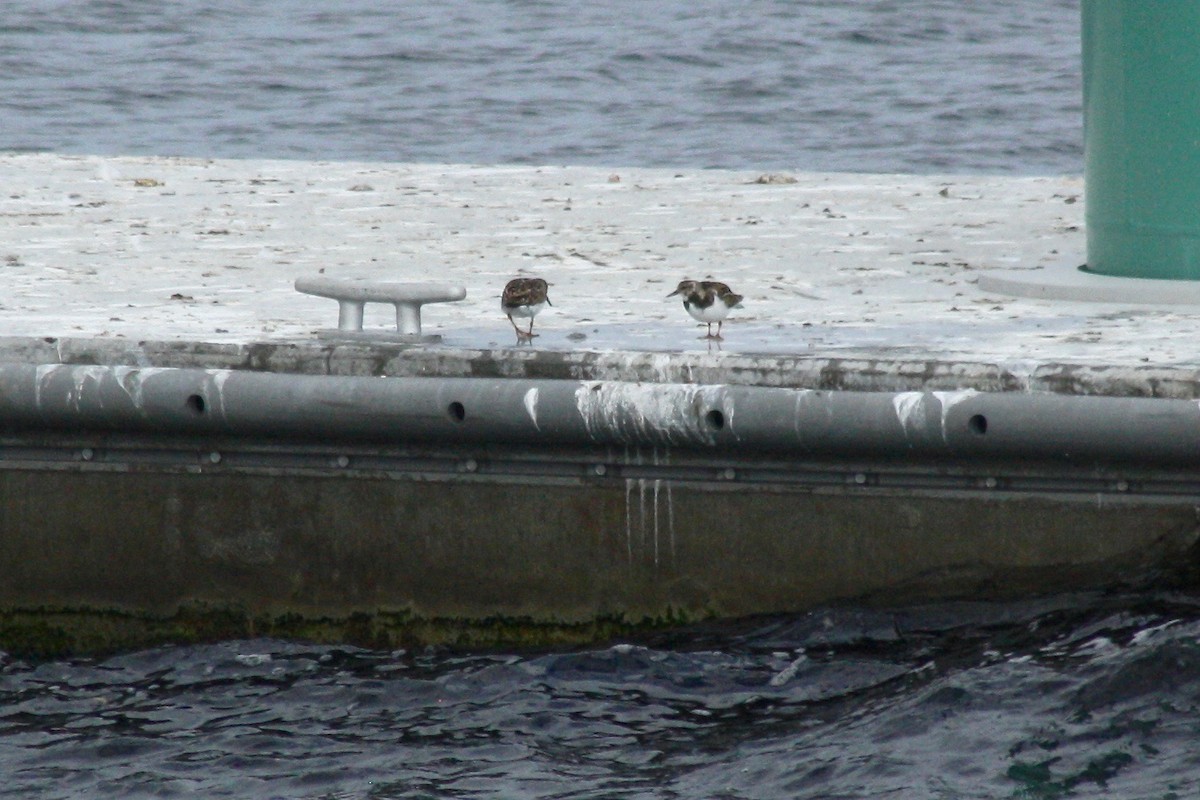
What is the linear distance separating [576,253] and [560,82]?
58.3 ft

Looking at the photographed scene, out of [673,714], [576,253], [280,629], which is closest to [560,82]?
[576,253]

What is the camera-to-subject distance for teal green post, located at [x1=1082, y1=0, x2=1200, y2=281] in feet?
26.2

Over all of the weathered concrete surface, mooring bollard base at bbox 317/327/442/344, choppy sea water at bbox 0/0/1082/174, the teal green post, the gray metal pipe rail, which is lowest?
the weathered concrete surface

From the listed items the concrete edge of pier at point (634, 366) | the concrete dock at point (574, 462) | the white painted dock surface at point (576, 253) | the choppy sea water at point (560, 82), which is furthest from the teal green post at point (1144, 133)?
the choppy sea water at point (560, 82)

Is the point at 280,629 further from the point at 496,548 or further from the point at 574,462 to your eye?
the point at 574,462

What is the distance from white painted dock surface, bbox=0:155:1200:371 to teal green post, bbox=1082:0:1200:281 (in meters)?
0.40

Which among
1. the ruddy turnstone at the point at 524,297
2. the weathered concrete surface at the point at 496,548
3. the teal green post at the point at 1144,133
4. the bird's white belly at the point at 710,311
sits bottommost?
the weathered concrete surface at the point at 496,548

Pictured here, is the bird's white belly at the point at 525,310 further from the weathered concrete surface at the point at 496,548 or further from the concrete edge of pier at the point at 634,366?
the weathered concrete surface at the point at 496,548

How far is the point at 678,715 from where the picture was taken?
6.05 meters

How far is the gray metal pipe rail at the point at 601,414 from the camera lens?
598cm

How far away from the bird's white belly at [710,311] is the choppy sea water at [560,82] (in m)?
14.6

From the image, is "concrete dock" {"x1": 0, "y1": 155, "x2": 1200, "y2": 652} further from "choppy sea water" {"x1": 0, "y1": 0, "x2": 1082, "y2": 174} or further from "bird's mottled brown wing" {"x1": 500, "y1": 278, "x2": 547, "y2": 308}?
"choppy sea water" {"x1": 0, "y1": 0, "x2": 1082, "y2": 174}

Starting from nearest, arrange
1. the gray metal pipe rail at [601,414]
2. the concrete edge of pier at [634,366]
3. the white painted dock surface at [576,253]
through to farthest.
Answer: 1. the gray metal pipe rail at [601,414]
2. the concrete edge of pier at [634,366]
3. the white painted dock surface at [576,253]

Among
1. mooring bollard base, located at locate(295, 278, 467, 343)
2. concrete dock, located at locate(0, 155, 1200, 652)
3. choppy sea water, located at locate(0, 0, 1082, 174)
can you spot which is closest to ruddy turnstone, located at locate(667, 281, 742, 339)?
concrete dock, located at locate(0, 155, 1200, 652)
